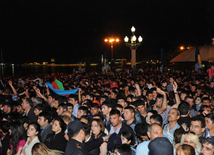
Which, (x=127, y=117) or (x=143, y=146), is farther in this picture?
(x=127, y=117)


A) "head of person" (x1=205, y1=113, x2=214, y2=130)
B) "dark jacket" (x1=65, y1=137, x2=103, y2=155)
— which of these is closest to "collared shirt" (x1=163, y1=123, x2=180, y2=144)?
"head of person" (x1=205, y1=113, x2=214, y2=130)

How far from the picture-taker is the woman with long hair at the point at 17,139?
16.5 ft

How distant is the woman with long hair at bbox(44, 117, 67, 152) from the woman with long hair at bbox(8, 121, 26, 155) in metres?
0.48

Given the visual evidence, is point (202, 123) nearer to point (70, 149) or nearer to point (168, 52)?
point (70, 149)

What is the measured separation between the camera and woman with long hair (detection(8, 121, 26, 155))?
502cm

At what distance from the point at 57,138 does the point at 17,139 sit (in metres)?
0.81

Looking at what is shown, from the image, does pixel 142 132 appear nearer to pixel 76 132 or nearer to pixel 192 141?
pixel 192 141

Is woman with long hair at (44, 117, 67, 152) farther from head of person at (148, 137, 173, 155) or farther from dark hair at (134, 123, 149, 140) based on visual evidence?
head of person at (148, 137, 173, 155)

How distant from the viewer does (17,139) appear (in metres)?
5.07

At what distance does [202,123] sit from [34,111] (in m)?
4.48

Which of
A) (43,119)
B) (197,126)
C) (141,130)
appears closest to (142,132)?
(141,130)

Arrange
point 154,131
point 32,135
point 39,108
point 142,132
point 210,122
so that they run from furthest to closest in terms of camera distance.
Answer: point 39,108 → point 210,122 → point 32,135 → point 142,132 → point 154,131

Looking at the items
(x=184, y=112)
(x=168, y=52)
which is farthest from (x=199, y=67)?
(x=168, y=52)

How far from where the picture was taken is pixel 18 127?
5180mm
